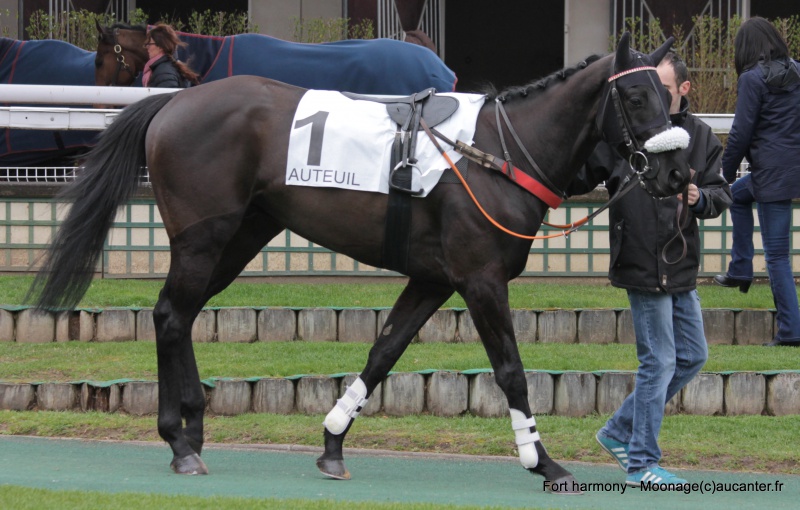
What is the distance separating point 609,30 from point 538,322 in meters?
8.19

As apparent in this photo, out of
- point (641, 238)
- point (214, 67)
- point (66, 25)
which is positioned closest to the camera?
point (641, 238)

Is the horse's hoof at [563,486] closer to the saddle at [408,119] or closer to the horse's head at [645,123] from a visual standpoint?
the horse's head at [645,123]

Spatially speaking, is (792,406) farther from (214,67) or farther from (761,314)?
(214,67)

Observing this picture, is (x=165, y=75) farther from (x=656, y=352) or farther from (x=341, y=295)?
(x=656, y=352)

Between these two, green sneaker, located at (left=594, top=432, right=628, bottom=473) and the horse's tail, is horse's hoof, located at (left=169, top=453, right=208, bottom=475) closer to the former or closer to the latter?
the horse's tail

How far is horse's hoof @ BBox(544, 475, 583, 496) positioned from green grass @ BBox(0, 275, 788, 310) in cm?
382

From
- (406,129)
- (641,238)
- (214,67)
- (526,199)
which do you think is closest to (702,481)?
(641,238)

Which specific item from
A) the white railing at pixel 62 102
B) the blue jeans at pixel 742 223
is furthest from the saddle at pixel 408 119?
the blue jeans at pixel 742 223

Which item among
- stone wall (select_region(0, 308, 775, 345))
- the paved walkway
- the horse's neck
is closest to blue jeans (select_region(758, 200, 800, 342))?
stone wall (select_region(0, 308, 775, 345))

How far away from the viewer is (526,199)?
559cm

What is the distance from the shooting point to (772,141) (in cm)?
845

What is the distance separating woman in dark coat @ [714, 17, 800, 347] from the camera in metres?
8.32

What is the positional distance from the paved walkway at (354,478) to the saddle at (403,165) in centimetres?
108

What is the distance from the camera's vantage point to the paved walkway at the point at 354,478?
5.29 meters
